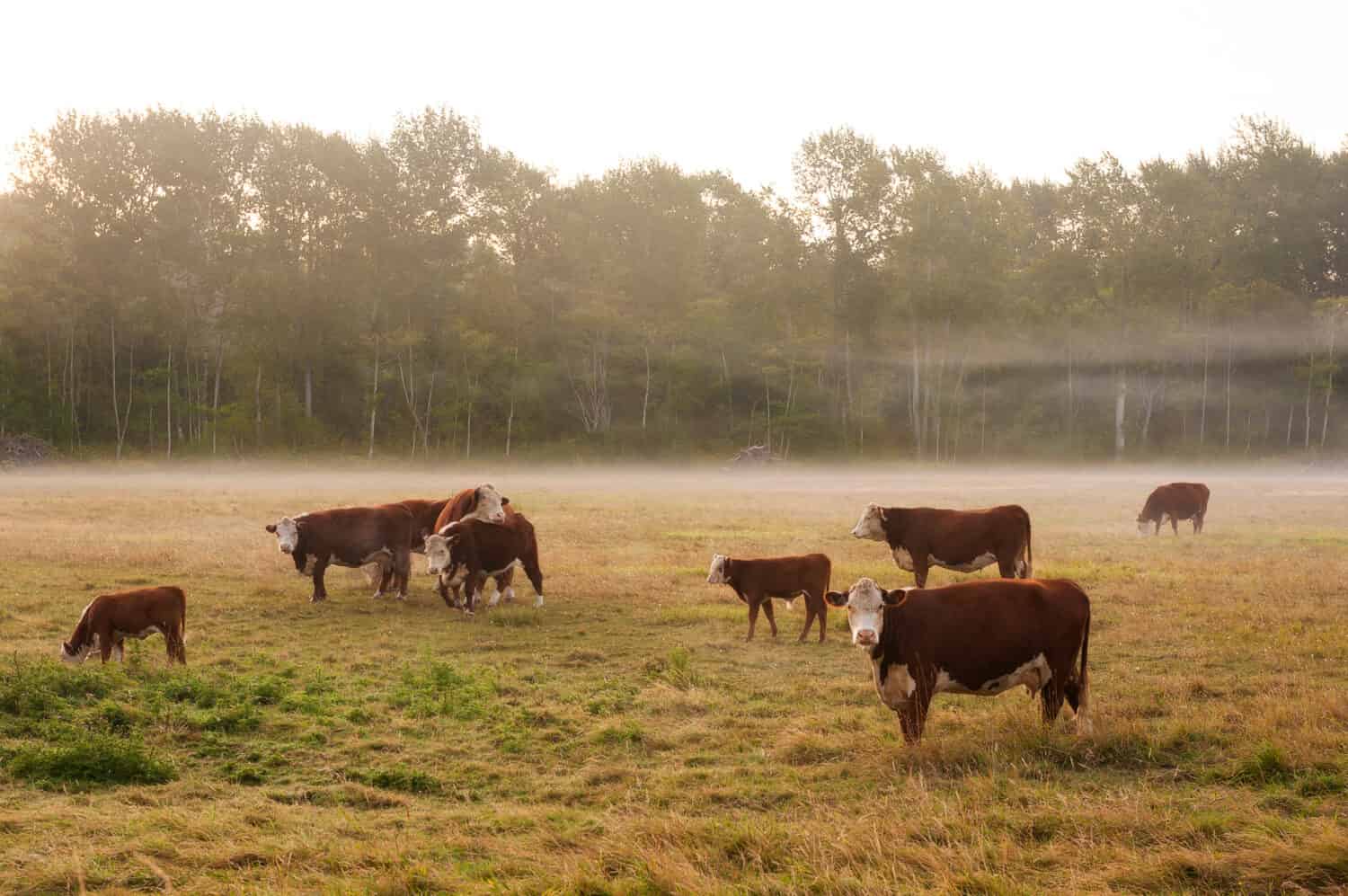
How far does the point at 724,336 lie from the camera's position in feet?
209

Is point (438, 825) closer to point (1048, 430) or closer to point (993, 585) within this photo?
point (993, 585)

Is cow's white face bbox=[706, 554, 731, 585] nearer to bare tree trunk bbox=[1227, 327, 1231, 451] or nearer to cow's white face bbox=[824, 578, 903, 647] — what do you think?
cow's white face bbox=[824, 578, 903, 647]

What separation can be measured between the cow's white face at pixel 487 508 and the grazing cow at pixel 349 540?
1359 millimetres

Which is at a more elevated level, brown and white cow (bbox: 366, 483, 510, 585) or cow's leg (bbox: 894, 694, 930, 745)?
brown and white cow (bbox: 366, 483, 510, 585)

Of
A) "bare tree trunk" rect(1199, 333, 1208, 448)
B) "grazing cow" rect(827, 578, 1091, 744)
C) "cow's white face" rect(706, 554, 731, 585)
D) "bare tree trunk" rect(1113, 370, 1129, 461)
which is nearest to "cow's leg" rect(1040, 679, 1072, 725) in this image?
"grazing cow" rect(827, 578, 1091, 744)

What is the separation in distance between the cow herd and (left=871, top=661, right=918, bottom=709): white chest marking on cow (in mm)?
10

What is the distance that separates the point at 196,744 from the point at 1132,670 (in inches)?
374

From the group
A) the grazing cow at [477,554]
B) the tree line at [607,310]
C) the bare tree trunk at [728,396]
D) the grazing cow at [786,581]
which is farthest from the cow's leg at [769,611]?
the bare tree trunk at [728,396]

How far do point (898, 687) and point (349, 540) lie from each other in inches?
441

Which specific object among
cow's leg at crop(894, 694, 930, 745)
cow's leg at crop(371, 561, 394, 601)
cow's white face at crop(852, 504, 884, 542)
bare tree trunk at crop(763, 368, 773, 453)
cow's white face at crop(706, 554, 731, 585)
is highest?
bare tree trunk at crop(763, 368, 773, 453)

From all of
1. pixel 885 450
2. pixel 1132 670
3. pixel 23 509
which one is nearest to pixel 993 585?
pixel 1132 670

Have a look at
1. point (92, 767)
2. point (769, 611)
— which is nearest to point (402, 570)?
point (769, 611)

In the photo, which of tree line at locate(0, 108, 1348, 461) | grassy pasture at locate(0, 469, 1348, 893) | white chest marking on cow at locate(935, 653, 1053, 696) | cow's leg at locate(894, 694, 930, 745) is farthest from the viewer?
tree line at locate(0, 108, 1348, 461)

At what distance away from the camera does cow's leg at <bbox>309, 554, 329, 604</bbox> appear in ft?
57.6
